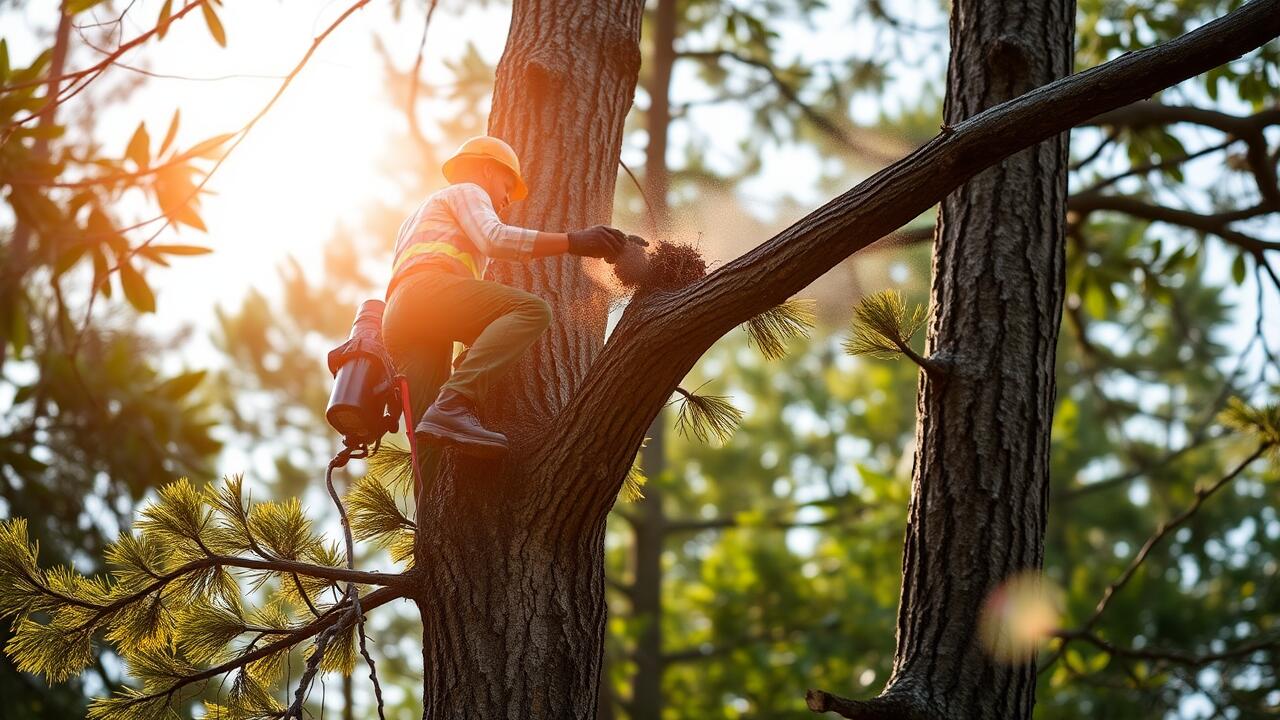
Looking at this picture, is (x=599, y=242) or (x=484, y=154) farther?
(x=484, y=154)

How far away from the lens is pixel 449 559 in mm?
2852

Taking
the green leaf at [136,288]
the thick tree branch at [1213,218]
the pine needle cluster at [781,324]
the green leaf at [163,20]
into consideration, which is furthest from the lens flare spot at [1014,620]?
the green leaf at [136,288]

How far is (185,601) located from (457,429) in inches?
37.0

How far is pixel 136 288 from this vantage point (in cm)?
415

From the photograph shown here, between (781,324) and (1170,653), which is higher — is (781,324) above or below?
above

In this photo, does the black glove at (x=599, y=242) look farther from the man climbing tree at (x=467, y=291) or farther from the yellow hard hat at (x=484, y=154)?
the yellow hard hat at (x=484, y=154)

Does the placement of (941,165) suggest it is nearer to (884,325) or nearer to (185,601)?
(884,325)

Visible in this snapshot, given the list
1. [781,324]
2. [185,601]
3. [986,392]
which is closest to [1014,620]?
[986,392]

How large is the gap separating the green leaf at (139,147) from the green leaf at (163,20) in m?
0.85

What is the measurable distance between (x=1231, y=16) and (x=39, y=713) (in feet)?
20.3

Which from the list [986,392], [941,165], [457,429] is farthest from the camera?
[986,392]

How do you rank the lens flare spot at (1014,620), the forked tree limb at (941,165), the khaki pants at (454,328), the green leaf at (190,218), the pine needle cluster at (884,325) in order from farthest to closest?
1. the green leaf at (190,218)
2. the pine needle cluster at (884,325)
3. the lens flare spot at (1014,620)
4. the khaki pants at (454,328)
5. the forked tree limb at (941,165)

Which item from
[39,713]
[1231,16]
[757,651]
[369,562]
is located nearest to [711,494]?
[369,562]

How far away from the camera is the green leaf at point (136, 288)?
162 inches
